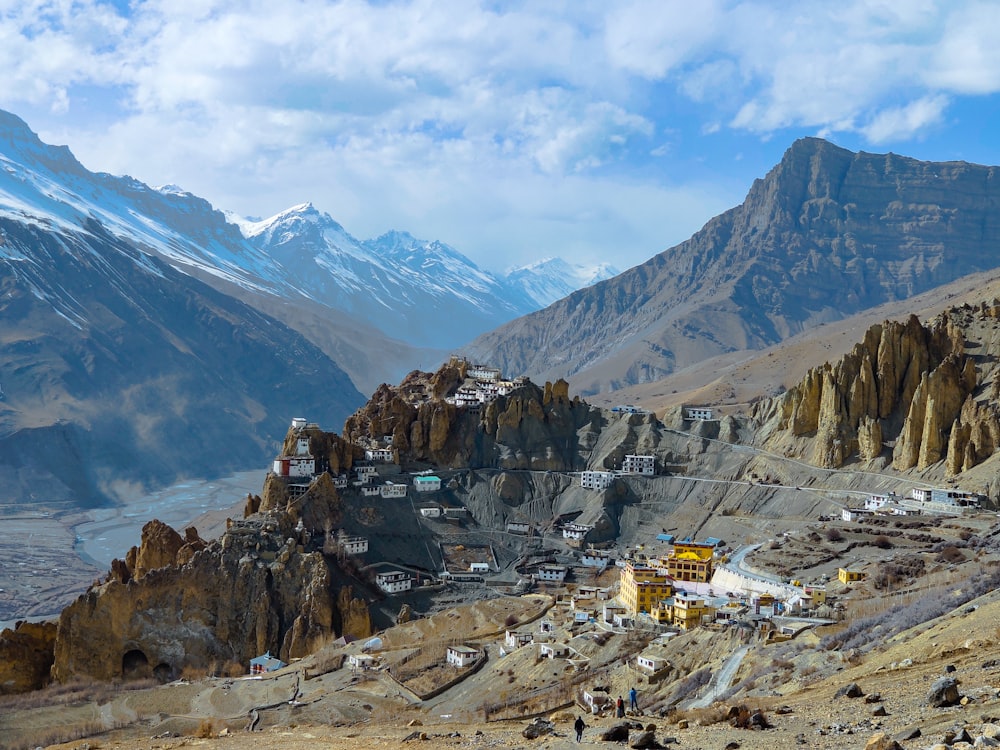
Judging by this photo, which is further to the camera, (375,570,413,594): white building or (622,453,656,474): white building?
(622,453,656,474): white building

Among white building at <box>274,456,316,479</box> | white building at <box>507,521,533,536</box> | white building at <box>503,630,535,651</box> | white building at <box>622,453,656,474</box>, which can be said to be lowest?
white building at <box>503,630,535,651</box>

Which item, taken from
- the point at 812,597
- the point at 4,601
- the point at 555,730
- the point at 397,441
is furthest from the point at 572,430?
the point at 555,730

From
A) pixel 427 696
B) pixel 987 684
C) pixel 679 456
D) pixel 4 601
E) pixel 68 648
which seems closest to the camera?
pixel 987 684

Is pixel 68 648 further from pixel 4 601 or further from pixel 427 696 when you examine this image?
pixel 4 601

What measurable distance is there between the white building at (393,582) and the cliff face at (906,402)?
45334 millimetres

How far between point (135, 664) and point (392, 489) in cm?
3318

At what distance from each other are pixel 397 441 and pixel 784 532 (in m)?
44.9

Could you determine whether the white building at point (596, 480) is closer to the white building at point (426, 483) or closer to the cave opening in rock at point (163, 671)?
the white building at point (426, 483)

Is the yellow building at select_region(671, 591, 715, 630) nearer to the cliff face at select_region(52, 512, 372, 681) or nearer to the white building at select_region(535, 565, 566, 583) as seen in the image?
the white building at select_region(535, 565, 566, 583)

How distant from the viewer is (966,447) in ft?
344

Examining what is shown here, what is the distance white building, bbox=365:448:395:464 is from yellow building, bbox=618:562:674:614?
1767 inches

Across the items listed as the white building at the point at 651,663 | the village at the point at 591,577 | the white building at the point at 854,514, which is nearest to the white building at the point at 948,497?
the village at the point at 591,577

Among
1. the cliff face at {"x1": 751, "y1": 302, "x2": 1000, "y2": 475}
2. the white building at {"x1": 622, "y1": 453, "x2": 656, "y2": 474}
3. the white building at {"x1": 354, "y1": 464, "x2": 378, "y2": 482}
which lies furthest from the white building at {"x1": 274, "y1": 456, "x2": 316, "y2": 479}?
the cliff face at {"x1": 751, "y1": 302, "x2": 1000, "y2": 475}

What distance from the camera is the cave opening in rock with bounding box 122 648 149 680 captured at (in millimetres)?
93012
